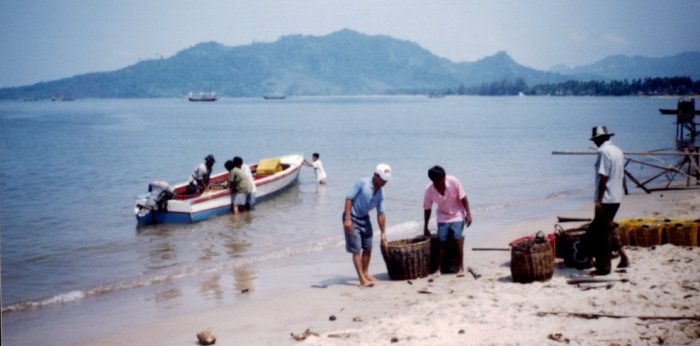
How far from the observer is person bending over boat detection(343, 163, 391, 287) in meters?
8.35

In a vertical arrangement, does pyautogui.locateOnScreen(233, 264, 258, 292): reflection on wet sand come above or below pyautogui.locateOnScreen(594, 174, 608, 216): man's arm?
below

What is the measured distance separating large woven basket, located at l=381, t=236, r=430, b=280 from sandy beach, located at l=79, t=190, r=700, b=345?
218 millimetres

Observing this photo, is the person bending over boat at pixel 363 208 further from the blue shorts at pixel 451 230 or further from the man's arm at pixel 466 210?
the man's arm at pixel 466 210

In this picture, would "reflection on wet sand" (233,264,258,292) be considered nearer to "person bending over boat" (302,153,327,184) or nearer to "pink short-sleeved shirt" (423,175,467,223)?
"pink short-sleeved shirt" (423,175,467,223)

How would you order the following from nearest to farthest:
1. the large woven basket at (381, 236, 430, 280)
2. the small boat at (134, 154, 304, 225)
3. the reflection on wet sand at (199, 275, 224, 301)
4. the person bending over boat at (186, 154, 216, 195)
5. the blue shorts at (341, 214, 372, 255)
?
the blue shorts at (341, 214, 372, 255)
the large woven basket at (381, 236, 430, 280)
the reflection on wet sand at (199, 275, 224, 301)
the small boat at (134, 154, 304, 225)
the person bending over boat at (186, 154, 216, 195)

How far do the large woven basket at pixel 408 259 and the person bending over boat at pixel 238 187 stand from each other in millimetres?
9257

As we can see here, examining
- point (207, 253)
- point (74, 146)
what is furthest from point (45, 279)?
point (74, 146)

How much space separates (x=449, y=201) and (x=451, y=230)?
49 cm

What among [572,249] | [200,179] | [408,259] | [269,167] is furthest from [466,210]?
[269,167]

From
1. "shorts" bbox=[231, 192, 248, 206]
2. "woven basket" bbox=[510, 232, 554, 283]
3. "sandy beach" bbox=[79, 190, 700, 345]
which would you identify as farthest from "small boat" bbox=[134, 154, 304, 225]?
"woven basket" bbox=[510, 232, 554, 283]

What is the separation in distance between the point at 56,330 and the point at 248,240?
635 centimetres

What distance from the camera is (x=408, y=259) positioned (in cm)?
909

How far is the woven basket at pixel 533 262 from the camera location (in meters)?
8.23

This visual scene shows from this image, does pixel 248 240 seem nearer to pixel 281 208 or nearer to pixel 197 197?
pixel 197 197
